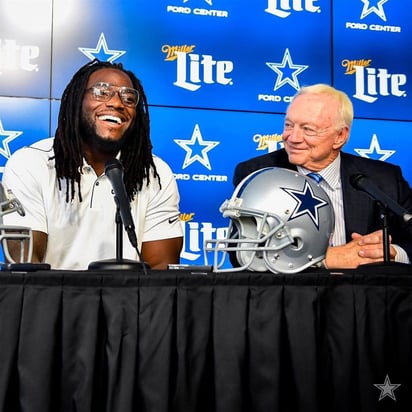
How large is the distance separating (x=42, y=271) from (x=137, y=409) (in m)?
0.32

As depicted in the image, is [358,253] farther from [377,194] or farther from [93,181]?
[93,181]

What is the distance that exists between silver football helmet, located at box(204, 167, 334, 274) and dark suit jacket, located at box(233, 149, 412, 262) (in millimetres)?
808

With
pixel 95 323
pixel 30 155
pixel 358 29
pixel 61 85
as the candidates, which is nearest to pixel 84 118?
pixel 30 155

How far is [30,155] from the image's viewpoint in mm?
2516

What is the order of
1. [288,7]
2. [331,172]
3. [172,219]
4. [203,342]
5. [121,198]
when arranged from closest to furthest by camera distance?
[203,342] < [121,198] < [172,219] < [331,172] < [288,7]

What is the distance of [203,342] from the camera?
1.58 metres

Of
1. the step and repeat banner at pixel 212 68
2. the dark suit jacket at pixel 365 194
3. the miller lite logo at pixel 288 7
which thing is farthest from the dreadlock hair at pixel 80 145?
the miller lite logo at pixel 288 7

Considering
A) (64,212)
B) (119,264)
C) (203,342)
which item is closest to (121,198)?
(119,264)

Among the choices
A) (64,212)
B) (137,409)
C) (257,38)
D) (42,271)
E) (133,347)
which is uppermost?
(257,38)

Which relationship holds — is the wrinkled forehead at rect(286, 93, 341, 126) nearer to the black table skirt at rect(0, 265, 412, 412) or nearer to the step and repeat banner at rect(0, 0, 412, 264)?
the step and repeat banner at rect(0, 0, 412, 264)

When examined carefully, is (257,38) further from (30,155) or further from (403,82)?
(30,155)

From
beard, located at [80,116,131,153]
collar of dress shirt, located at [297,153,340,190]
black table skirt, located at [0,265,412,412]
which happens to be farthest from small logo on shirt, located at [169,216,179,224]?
black table skirt, located at [0,265,412,412]

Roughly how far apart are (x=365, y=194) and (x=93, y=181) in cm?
90

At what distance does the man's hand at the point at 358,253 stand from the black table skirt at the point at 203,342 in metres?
0.62
